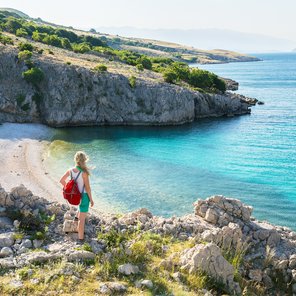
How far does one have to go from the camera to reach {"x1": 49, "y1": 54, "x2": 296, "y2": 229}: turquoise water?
119 feet

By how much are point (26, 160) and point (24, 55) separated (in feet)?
120

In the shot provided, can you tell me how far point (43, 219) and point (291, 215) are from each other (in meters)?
25.6

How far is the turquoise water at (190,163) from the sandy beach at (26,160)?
8.52 ft

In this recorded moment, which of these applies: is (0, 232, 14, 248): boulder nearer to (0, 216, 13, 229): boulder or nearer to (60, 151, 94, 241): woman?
(0, 216, 13, 229): boulder

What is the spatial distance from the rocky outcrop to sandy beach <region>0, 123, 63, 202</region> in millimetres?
6179

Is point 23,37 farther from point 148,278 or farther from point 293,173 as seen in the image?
point 148,278

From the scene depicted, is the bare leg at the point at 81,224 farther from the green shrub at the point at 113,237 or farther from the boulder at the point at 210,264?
the boulder at the point at 210,264

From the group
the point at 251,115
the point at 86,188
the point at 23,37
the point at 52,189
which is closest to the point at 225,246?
the point at 86,188

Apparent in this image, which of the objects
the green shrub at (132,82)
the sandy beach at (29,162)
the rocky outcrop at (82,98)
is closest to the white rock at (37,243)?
the sandy beach at (29,162)

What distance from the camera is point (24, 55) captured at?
75.1 meters

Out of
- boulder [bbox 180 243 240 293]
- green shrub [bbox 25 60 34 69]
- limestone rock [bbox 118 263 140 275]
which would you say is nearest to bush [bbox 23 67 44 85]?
green shrub [bbox 25 60 34 69]

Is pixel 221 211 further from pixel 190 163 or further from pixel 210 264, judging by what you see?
pixel 190 163

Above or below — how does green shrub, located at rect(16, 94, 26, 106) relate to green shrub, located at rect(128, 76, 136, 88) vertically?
below

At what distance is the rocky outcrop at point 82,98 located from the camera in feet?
234
